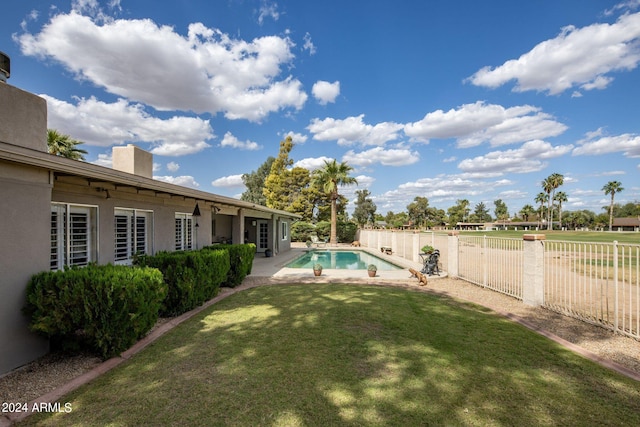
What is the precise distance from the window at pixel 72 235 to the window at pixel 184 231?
3768 mm

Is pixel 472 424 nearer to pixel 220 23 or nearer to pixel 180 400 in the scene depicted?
pixel 180 400

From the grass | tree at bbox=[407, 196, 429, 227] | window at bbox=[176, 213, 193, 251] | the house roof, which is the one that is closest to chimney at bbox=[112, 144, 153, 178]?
window at bbox=[176, 213, 193, 251]

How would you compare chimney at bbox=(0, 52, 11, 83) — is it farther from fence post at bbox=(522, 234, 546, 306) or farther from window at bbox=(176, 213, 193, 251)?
fence post at bbox=(522, 234, 546, 306)

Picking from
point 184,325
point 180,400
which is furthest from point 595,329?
point 184,325

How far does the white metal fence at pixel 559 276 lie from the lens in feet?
19.0

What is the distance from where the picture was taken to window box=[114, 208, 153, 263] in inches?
284

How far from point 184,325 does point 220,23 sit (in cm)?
1471

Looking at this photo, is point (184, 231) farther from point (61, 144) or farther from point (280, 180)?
point (280, 180)

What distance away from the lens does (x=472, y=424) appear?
2998 mm

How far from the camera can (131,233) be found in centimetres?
763

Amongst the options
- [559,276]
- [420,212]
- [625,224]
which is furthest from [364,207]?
[625,224]

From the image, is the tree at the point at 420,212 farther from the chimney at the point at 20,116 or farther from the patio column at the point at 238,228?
the chimney at the point at 20,116

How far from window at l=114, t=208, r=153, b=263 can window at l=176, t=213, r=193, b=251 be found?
1.77m

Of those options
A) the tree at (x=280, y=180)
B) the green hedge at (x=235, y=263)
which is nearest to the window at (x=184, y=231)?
the green hedge at (x=235, y=263)
